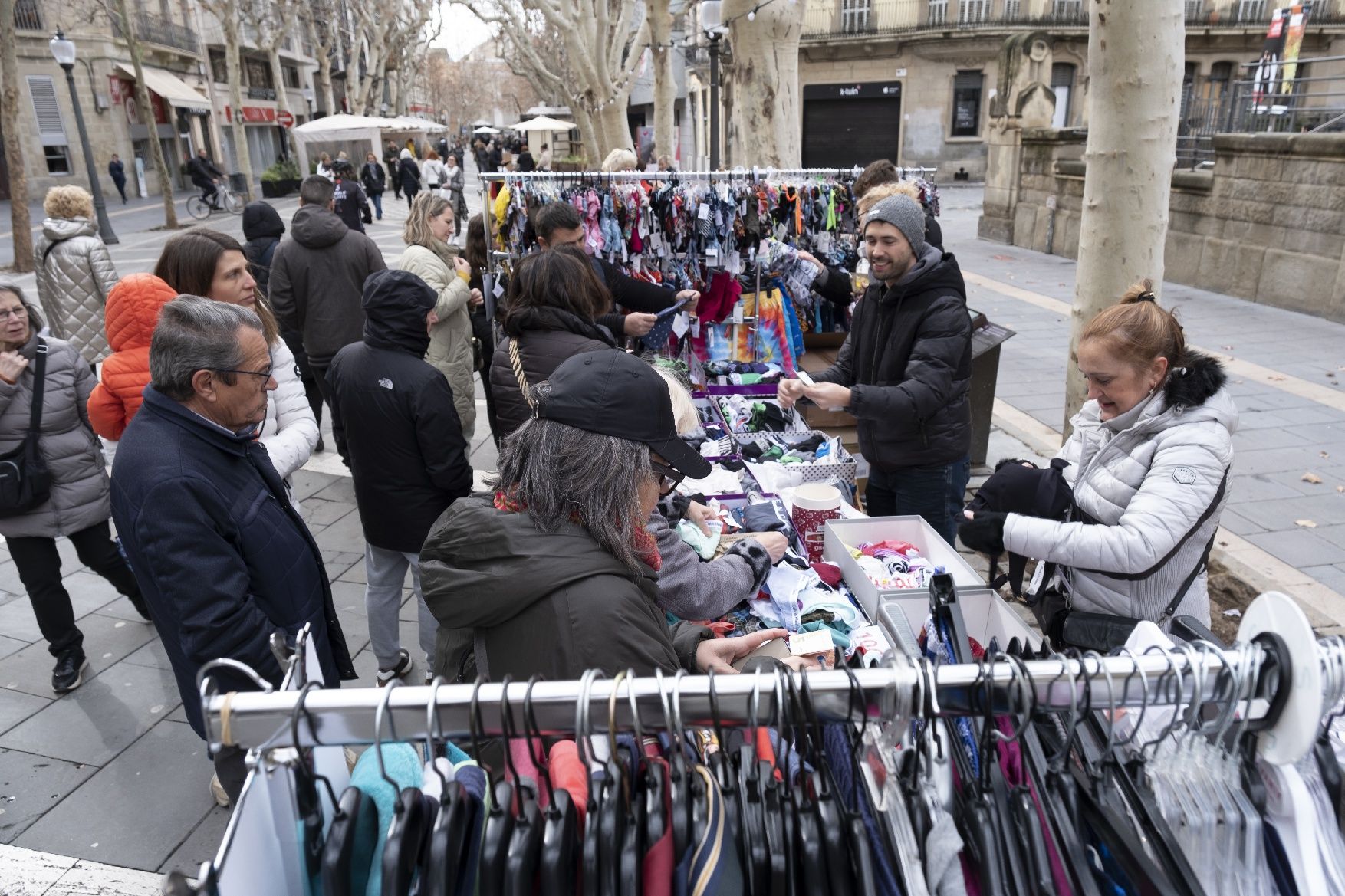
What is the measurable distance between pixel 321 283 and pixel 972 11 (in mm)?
31794

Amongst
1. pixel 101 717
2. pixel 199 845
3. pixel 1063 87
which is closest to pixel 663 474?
pixel 199 845

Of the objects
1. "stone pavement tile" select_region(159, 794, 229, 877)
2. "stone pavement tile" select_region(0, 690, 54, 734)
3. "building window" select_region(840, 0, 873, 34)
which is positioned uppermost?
"building window" select_region(840, 0, 873, 34)

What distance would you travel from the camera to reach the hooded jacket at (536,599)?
5.23 feet

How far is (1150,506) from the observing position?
213 cm

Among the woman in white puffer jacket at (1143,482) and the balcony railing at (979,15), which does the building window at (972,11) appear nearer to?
the balcony railing at (979,15)

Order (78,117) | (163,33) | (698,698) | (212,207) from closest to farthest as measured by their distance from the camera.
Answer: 1. (698,698)
2. (78,117)
3. (212,207)
4. (163,33)

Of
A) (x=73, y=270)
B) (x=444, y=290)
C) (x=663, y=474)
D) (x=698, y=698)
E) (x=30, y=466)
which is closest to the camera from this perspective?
(x=698, y=698)

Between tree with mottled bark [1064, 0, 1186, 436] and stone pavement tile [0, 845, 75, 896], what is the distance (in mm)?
4929

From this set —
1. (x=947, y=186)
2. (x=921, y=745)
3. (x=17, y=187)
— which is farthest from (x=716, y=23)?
(x=947, y=186)

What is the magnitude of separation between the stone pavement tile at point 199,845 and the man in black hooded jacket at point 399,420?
977mm

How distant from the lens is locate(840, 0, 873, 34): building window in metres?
31.4

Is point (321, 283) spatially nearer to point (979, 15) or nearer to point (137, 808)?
point (137, 808)

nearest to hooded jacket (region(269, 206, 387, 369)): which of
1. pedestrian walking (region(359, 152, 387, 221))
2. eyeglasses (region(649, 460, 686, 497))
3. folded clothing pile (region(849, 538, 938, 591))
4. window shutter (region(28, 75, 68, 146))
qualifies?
folded clothing pile (region(849, 538, 938, 591))

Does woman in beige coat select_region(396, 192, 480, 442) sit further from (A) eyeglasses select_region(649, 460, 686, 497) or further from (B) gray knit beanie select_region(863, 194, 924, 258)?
(A) eyeglasses select_region(649, 460, 686, 497)
